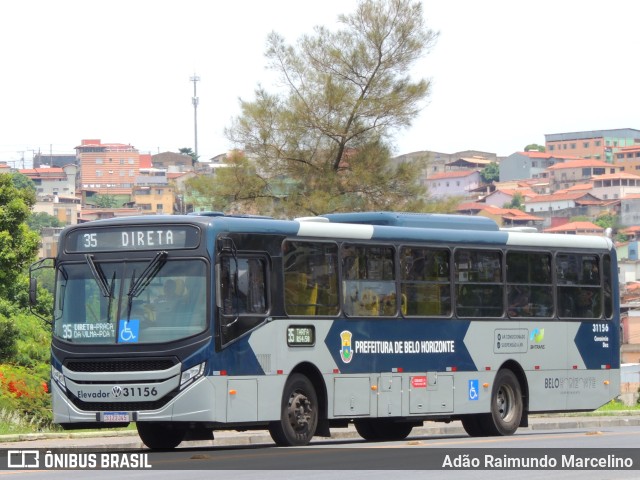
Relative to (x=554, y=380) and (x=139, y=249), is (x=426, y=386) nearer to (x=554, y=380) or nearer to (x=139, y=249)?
(x=554, y=380)

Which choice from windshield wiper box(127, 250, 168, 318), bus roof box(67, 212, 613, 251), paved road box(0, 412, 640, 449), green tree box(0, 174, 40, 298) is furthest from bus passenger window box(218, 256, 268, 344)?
green tree box(0, 174, 40, 298)

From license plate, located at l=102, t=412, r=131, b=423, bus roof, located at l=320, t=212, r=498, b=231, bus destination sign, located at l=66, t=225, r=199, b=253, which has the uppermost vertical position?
bus roof, located at l=320, t=212, r=498, b=231

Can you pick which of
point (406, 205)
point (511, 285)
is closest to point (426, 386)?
point (511, 285)

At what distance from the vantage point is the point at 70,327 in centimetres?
1894

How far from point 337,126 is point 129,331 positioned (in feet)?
71.6

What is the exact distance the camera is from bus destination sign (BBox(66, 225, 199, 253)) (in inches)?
739

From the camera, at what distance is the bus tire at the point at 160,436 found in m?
19.7

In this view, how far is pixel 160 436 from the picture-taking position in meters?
20.0

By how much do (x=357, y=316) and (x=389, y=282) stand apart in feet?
2.83

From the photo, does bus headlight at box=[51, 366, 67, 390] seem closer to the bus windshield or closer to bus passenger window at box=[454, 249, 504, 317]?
the bus windshield

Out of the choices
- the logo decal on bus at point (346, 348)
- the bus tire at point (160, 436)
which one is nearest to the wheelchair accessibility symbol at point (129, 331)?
the bus tire at point (160, 436)

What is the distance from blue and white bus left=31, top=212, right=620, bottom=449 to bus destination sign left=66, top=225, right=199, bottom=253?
0.08ft

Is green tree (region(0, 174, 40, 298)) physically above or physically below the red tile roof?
below

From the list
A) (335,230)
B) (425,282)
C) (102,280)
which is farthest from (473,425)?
(102,280)
